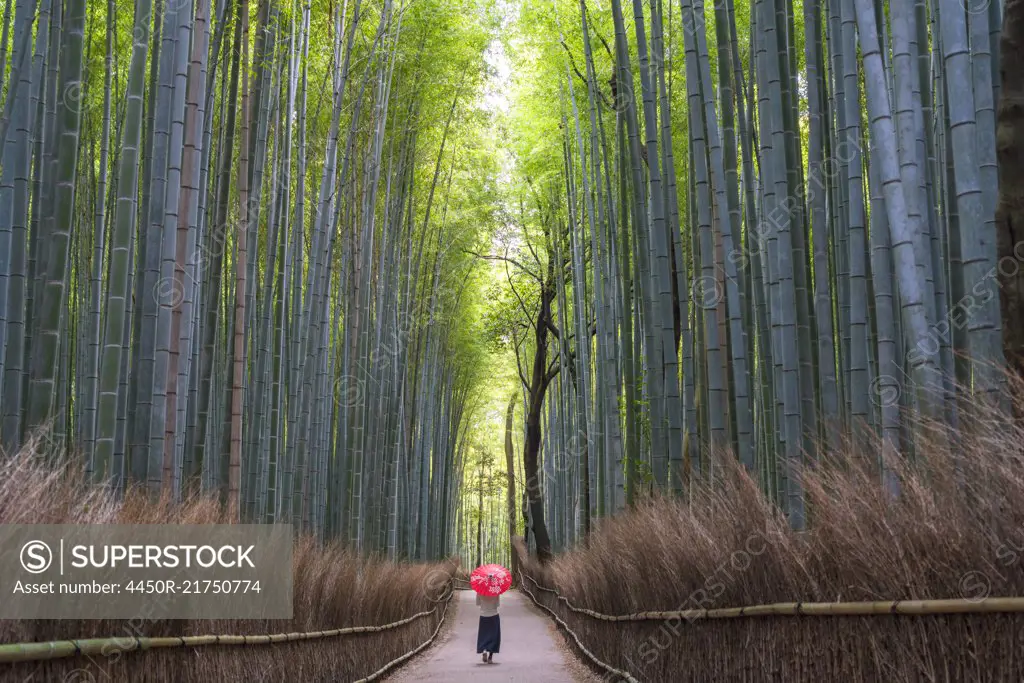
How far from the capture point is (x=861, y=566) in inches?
95.8

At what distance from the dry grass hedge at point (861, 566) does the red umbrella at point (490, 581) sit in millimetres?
3233

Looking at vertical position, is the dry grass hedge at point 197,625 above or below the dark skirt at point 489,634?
above

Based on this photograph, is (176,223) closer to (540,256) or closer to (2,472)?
(2,472)

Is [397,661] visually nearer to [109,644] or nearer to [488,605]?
[488,605]

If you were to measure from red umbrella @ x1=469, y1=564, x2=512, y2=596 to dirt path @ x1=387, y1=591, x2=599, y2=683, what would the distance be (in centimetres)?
51

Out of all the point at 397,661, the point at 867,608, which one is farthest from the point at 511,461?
the point at 867,608

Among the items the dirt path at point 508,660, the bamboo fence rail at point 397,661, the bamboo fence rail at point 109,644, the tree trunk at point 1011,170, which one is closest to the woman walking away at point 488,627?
the dirt path at point 508,660

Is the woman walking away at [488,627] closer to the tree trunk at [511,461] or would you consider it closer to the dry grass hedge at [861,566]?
the dry grass hedge at [861,566]

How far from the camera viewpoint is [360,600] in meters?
5.68

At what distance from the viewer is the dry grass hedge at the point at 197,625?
2299 mm

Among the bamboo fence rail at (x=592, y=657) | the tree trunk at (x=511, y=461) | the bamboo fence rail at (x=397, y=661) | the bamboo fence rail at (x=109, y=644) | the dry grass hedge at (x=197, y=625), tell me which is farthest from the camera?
the tree trunk at (x=511, y=461)

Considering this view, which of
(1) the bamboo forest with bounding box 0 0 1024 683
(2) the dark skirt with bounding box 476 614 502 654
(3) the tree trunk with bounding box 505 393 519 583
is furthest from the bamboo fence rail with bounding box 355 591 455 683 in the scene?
(3) the tree trunk with bounding box 505 393 519 583

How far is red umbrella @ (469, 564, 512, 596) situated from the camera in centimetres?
744

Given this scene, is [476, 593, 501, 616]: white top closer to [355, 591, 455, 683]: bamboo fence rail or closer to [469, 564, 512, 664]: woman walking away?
[469, 564, 512, 664]: woman walking away
